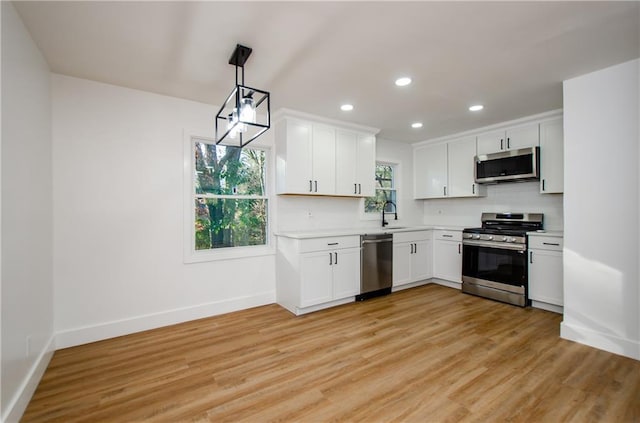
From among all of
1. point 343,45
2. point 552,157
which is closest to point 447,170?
point 552,157

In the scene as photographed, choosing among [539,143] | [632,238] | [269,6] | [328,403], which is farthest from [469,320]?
[269,6]

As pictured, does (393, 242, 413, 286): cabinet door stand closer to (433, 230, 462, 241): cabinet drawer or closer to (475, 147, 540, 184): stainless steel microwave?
(433, 230, 462, 241): cabinet drawer

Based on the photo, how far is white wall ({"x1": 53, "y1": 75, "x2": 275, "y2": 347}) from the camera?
279 cm

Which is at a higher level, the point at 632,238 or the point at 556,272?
the point at 632,238

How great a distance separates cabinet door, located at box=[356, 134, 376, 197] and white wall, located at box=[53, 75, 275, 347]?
212 cm

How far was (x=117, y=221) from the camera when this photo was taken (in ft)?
9.84

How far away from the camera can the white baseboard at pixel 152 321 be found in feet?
9.16

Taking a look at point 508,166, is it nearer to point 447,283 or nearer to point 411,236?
point 411,236

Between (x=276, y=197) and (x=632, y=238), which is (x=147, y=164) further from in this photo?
(x=632, y=238)

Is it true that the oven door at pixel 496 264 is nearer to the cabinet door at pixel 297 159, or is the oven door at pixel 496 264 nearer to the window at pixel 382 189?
the window at pixel 382 189

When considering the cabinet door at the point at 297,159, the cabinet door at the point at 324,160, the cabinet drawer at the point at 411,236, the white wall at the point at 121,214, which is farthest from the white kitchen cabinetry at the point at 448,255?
the white wall at the point at 121,214

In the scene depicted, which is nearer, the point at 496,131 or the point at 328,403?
the point at 328,403

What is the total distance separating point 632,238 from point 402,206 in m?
3.12

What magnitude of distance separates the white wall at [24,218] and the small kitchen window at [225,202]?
1244 mm
